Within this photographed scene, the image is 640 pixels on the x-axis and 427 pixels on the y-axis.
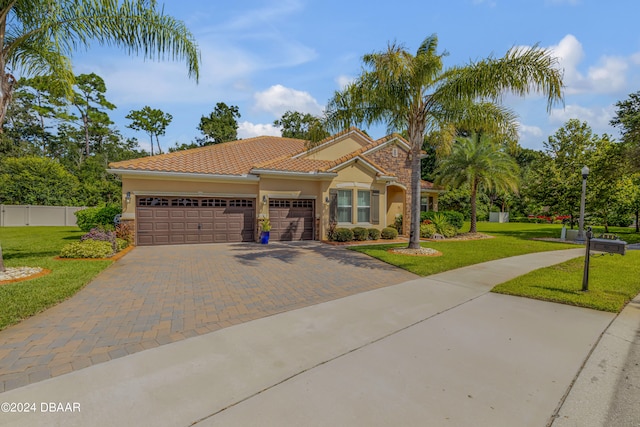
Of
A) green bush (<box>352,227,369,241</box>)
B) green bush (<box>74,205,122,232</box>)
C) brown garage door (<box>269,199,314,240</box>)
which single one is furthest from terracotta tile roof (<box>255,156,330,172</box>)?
green bush (<box>74,205,122,232</box>)

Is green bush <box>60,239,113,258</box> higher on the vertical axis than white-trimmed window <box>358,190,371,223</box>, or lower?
lower

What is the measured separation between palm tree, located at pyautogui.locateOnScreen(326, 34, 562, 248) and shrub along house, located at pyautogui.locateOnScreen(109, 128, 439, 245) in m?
3.37

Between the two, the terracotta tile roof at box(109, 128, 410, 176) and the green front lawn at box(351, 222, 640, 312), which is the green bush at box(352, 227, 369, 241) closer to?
the green front lawn at box(351, 222, 640, 312)

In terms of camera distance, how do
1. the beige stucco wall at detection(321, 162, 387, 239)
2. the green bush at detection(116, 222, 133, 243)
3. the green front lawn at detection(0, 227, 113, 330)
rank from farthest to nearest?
the beige stucco wall at detection(321, 162, 387, 239)
the green bush at detection(116, 222, 133, 243)
the green front lawn at detection(0, 227, 113, 330)

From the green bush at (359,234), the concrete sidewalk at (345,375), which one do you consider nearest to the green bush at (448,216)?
the green bush at (359,234)

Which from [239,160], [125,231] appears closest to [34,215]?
[125,231]

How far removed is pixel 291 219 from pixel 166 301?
10339 mm

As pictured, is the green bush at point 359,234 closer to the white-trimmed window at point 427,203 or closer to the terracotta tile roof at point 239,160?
the terracotta tile roof at point 239,160

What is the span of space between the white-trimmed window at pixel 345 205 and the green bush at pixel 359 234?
89 cm

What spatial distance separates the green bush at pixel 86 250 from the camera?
31.9ft

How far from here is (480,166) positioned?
743 inches

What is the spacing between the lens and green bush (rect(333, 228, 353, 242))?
1509cm

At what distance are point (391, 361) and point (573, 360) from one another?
7.37ft

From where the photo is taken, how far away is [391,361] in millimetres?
3594
